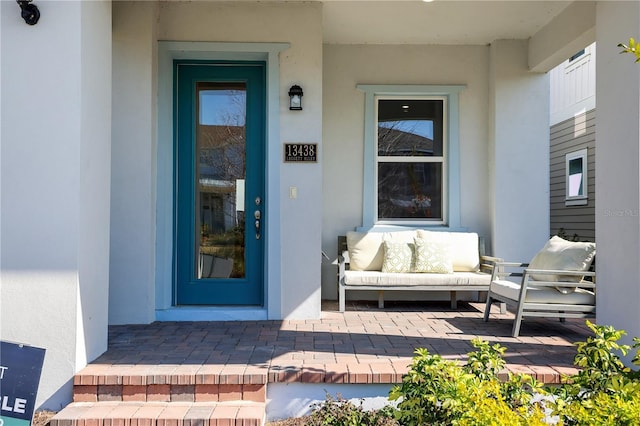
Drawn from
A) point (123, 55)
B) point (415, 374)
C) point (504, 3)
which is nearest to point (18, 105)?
point (123, 55)

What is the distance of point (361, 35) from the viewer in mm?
6023

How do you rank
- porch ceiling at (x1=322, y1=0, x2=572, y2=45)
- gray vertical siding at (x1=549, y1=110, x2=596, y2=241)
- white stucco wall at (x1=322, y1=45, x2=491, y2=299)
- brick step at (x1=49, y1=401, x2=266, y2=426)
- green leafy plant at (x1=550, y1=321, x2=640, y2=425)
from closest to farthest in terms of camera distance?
green leafy plant at (x1=550, y1=321, x2=640, y2=425), brick step at (x1=49, y1=401, x2=266, y2=426), porch ceiling at (x1=322, y1=0, x2=572, y2=45), white stucco wall at (x1=322, y1=45, x2=491, y2=299), gray vertical siding at (x1=549, y1=110, x2=596, y2=241)

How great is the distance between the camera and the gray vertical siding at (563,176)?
26.6 ft

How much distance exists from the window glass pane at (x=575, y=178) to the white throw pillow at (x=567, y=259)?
4373 millimetres

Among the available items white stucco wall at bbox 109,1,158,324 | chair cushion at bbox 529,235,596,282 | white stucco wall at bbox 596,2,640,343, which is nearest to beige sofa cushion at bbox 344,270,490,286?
chair cushion at bbox 529,235,596,282

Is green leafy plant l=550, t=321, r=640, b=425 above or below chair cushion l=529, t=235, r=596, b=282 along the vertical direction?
below

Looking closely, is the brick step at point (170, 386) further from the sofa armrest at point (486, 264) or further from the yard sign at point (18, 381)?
the sofa armrest at point (486, 264)

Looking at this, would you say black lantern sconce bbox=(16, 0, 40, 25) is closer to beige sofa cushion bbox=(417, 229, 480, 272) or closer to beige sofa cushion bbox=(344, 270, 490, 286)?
beige sofa cushion bbox=(344, 270, 490, 286)

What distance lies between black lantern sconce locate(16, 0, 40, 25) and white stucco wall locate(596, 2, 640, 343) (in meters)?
3.84

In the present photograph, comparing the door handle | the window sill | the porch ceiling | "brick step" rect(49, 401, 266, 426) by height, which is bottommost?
"brick step" rect(49, 401, 266, 426)

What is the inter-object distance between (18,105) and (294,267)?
264cm

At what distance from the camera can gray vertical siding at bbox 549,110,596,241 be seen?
809 cm

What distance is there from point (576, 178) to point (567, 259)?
4.88 m

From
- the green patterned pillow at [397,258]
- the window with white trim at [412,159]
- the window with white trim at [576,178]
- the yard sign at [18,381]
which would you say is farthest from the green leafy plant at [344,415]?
the window with white trim at [576,178]
